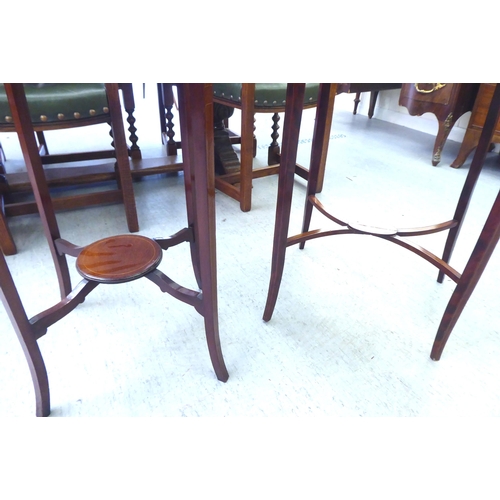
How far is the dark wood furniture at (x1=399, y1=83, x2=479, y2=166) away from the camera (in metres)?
2.18

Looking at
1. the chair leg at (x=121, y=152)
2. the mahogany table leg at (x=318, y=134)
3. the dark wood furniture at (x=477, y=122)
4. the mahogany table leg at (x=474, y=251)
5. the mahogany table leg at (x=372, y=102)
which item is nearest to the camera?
the mahogany table leg at (x=474, y=251)

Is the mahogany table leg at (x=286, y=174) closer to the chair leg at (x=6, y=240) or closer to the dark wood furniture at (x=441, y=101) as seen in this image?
the chair leg at (x=6, y=240)

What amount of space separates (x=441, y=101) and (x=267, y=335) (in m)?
1.93

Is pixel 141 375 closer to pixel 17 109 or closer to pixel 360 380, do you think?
pixel 360 380

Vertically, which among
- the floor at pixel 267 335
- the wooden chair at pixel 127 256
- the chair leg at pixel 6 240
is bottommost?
the floor at pixel 267 335

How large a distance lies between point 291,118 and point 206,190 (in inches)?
13.3

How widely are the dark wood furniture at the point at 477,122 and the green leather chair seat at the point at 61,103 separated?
1.90 meters

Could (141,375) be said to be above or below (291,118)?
below

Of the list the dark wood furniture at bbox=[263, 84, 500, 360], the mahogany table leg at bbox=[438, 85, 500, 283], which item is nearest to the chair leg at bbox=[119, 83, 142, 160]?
the dark wood furniture at bbox=[263, 84, 500, 360]

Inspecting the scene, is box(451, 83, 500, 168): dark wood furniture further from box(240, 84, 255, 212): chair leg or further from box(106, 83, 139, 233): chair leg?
box(106, 83, 139, 233): chair leg

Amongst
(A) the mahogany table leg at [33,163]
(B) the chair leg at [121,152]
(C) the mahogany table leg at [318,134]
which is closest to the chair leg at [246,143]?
(C) the mahogany table leg at [318,134]

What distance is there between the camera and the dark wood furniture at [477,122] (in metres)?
2.07
